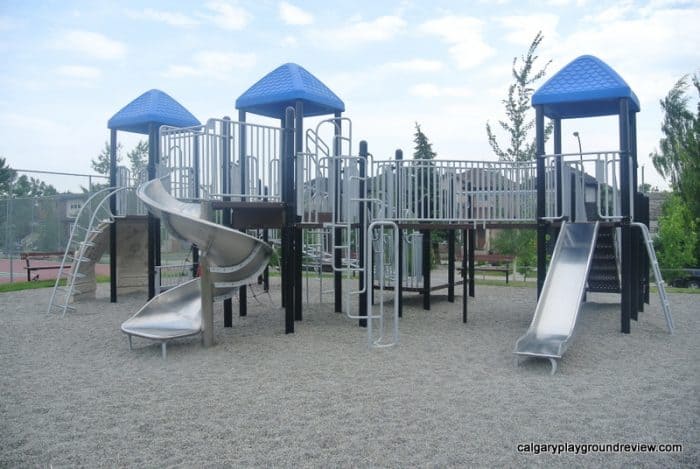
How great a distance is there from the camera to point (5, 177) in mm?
28156

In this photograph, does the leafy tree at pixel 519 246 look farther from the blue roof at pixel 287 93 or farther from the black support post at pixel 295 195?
the blue roof at pixel 287 93

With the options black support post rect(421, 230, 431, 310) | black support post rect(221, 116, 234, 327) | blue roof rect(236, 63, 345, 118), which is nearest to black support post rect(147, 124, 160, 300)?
black support post rect(221, 116, 234, 327)

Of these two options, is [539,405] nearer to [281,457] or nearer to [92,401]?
[281,457]

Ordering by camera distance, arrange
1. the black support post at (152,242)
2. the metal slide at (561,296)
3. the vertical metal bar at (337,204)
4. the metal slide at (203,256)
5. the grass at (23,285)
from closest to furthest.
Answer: the metal slide at (561,296)
the metal slide at (203,256)
the vertical metal bar at (337,204)
the black support post at (152,242)
the grass at (23,285)

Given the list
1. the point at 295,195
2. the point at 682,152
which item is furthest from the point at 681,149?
the point at 295,195

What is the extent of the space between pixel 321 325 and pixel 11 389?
486 cm

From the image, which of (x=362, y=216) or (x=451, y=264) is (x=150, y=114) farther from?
(x=451, y=264)

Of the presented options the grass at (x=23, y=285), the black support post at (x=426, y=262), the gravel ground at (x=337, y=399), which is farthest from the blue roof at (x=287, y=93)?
the grass at (x=23, y=285)

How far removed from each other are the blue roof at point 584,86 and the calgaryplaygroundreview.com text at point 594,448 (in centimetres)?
608

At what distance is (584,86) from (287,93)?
186 inches

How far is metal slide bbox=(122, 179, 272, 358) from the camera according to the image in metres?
7.17

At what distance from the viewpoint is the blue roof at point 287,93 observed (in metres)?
9.72

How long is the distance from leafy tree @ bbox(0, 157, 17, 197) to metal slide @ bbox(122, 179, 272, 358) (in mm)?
10386

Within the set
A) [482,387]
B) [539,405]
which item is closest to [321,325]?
[482,387]
